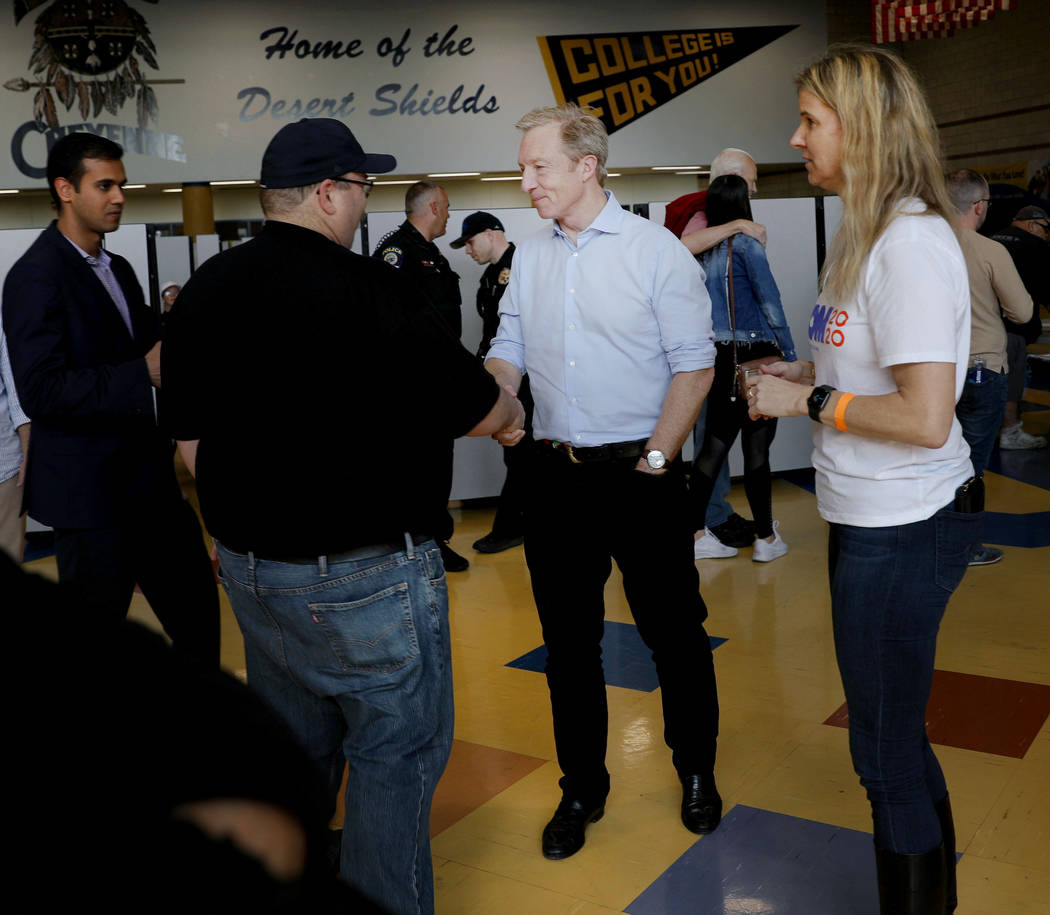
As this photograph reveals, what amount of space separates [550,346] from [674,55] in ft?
31.1

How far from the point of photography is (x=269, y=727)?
0.59 m

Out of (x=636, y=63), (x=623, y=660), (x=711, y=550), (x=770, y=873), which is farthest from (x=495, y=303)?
(x=636, y=63)

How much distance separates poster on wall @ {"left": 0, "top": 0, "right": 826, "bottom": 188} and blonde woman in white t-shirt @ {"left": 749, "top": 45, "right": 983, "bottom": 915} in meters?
9.05

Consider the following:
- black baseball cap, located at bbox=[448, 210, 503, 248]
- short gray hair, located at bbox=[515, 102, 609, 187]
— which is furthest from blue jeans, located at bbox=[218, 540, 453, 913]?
black baseball cap, located at bbox=[448, 210, 503, 248]

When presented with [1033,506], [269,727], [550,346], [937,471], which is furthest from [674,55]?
[269,727]

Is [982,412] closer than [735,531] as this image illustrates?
Yes

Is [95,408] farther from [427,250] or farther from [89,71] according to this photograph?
[89,71]

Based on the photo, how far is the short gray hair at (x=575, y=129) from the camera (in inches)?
90.0

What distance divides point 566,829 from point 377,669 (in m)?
0.97

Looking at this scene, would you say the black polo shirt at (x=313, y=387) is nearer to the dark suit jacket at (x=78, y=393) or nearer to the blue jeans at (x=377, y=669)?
the blue jeans at (x=377, y=669)

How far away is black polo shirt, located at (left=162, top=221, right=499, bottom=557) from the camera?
1591mm

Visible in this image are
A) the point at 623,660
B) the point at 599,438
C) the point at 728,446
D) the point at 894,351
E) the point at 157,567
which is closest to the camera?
the point at 894,351

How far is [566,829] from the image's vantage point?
2408 millimetres

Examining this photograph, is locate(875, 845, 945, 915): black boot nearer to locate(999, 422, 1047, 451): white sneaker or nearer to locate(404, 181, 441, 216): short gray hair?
locate(404, 181, 441, 216): short gray hair
